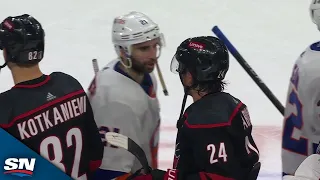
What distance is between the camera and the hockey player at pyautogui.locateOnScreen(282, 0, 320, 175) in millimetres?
2107

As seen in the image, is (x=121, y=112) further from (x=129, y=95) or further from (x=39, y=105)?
(x=39, y=105)

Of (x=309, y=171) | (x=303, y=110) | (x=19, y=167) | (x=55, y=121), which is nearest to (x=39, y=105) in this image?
(x=55, y=121)

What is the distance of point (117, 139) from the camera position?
1909 millimetres

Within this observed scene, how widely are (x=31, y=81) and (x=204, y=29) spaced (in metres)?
3.54

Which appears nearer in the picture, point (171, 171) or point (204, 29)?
point (171, 171)

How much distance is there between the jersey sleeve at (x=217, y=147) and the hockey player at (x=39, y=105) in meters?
0.34

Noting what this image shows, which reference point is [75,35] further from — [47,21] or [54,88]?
[54,88]

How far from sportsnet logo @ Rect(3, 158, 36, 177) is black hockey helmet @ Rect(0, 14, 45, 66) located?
0.90 feet

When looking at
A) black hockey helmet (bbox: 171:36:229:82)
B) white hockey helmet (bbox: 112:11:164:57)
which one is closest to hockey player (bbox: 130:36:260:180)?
black hockey helmet (bbox: 171:36:229:82)

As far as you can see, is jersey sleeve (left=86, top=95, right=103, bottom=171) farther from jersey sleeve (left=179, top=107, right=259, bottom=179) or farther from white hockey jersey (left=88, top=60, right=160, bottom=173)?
jersey sleeve (left=179, top=107, right=259, bottom=179)

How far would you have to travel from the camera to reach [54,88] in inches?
72.1

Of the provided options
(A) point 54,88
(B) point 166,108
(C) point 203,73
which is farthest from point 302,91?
(B) point 166,108

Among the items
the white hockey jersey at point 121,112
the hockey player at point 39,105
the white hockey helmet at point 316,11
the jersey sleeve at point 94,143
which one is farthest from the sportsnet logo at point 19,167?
the white hockey helmet at point 316,11

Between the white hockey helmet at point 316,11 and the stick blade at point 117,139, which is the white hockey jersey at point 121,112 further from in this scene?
the white hockey helmet at point 316,11
